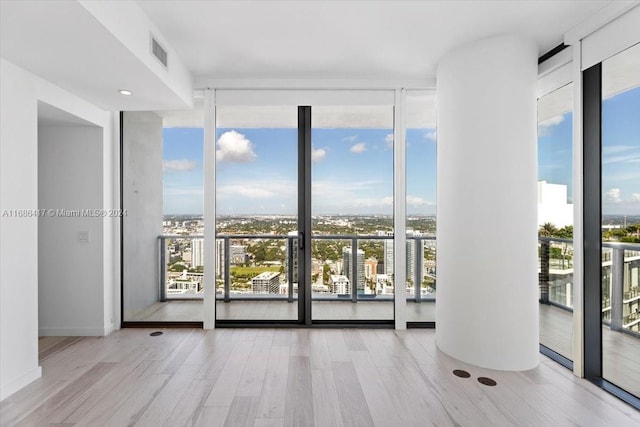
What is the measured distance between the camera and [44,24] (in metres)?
1.90

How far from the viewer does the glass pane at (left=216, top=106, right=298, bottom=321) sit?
3.82 metres

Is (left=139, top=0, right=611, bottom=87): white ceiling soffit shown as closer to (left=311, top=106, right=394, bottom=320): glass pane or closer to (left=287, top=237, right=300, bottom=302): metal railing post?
(left=311, top=106, right=394, bottom=320): glass pane

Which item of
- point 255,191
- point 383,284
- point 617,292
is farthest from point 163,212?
Answer: point 617,292

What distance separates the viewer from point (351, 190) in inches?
151

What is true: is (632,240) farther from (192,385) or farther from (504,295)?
(192,385)

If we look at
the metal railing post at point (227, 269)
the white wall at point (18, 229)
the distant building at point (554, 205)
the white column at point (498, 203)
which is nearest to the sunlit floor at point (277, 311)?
the metal railing post at point (227, 269)

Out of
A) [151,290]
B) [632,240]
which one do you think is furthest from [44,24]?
[632,240]

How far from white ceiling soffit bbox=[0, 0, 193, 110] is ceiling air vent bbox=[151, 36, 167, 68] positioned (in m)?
0.09

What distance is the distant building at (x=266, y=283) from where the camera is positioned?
12.8ft

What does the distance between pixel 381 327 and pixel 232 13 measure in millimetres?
3347

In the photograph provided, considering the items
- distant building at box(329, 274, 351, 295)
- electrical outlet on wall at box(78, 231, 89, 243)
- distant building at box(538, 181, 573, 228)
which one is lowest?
distant building at box(329, 274, 351, 295)

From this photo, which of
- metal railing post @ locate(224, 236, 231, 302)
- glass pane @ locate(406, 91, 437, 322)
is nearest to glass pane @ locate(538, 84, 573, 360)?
glass pane @ locate(406, 91, 437, 322)

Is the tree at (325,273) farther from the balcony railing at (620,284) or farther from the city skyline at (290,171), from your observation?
the balcony railing at (620,284)

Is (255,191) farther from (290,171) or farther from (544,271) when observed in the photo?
(544,271)
